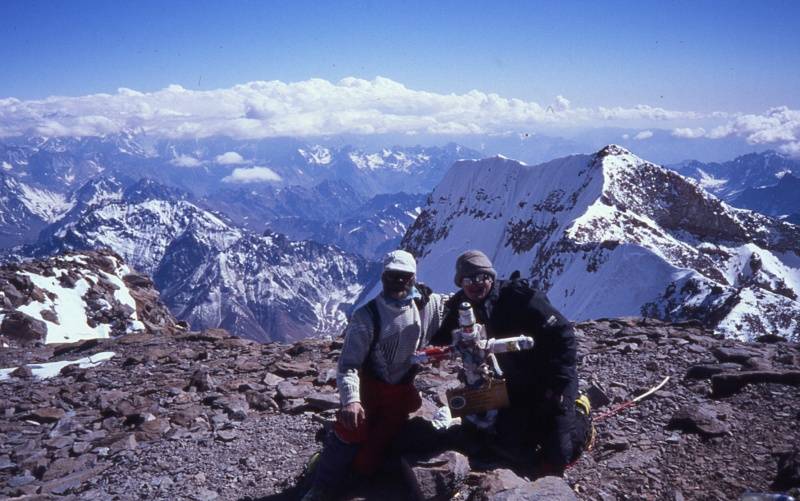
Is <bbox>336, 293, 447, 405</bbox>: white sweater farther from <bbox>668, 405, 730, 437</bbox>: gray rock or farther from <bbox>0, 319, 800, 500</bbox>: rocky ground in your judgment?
<bbox>668, 405, 730, 437</bbox>: gray rock

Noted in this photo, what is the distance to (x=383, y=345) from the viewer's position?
6.52 metres

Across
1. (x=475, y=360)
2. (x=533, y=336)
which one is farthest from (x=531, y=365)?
(x=475, y=360)

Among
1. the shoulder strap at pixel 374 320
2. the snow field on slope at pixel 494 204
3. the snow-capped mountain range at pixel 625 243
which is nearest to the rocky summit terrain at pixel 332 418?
the shoulder strap at pixel 374 320

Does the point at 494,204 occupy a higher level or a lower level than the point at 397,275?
lower

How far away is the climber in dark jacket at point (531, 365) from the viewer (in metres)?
6.65

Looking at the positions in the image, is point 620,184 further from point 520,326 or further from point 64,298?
point 520,326

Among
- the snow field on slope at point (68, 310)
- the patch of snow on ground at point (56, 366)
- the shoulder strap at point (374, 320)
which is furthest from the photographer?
the snow field on slope at point (68, 310)

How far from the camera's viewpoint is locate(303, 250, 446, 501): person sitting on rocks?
6.31m

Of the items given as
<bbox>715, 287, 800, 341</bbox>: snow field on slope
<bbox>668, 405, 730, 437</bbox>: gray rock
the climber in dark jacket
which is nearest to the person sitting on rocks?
the climber in dark jacket

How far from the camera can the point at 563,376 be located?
21.7 ft

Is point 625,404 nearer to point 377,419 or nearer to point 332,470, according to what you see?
point 377,419

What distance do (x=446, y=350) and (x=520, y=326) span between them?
114 cm

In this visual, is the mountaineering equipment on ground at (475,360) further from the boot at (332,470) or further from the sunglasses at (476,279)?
the boot at (332,470)

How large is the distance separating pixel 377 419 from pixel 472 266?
244 centimetres
